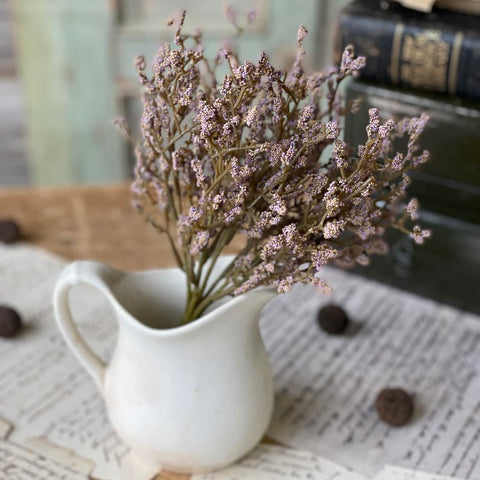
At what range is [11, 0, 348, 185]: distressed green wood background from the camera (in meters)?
1.68

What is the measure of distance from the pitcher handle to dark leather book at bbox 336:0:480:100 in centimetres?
46

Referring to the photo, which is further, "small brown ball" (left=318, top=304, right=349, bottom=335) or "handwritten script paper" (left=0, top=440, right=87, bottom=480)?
"small brown ball" (left=318, top=304, right=349, bottom=335)

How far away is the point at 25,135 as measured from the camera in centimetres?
201

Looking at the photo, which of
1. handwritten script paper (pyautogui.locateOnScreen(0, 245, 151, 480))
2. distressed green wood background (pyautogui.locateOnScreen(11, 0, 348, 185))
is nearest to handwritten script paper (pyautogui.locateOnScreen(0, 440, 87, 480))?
handwritten script paper (pyautogui.locateOnScreen(0, 245, 151, 480))

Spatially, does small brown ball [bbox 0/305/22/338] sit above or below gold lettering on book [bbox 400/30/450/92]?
below

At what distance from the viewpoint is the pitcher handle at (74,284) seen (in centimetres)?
65

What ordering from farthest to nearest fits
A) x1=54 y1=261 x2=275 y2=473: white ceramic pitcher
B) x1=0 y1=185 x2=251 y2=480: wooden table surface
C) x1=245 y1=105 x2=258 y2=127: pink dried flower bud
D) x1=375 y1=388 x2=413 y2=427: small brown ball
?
x1=0 y1=185 x2=251 y2=480: wooden table surface, x1=375 y1=388 x2=413 y2=427: small brown ball, x1=54 y1=261 x2=275 y2=473: white ceramic pitcher, x1=245 y1=105 x2=258 y2=127: pink dried flower bud

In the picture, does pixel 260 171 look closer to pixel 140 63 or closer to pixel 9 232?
pixel 140 63

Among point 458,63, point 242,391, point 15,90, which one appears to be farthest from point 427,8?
point 15,90

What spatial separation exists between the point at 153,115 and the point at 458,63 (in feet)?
1.52

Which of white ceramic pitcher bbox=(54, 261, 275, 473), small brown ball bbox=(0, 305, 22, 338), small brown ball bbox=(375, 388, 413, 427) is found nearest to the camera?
white ceramic pitcher bbox=(54, 261, 275, 473)

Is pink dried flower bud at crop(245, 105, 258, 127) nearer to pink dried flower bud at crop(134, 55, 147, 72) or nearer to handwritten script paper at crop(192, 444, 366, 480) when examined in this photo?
pink dried flower bud at crop(134, 55, 147, 72)

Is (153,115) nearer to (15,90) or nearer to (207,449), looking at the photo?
(207,449)

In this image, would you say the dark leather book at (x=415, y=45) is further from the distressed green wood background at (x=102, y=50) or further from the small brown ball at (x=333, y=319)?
the distressed green wood background at (x=102, y=50)
